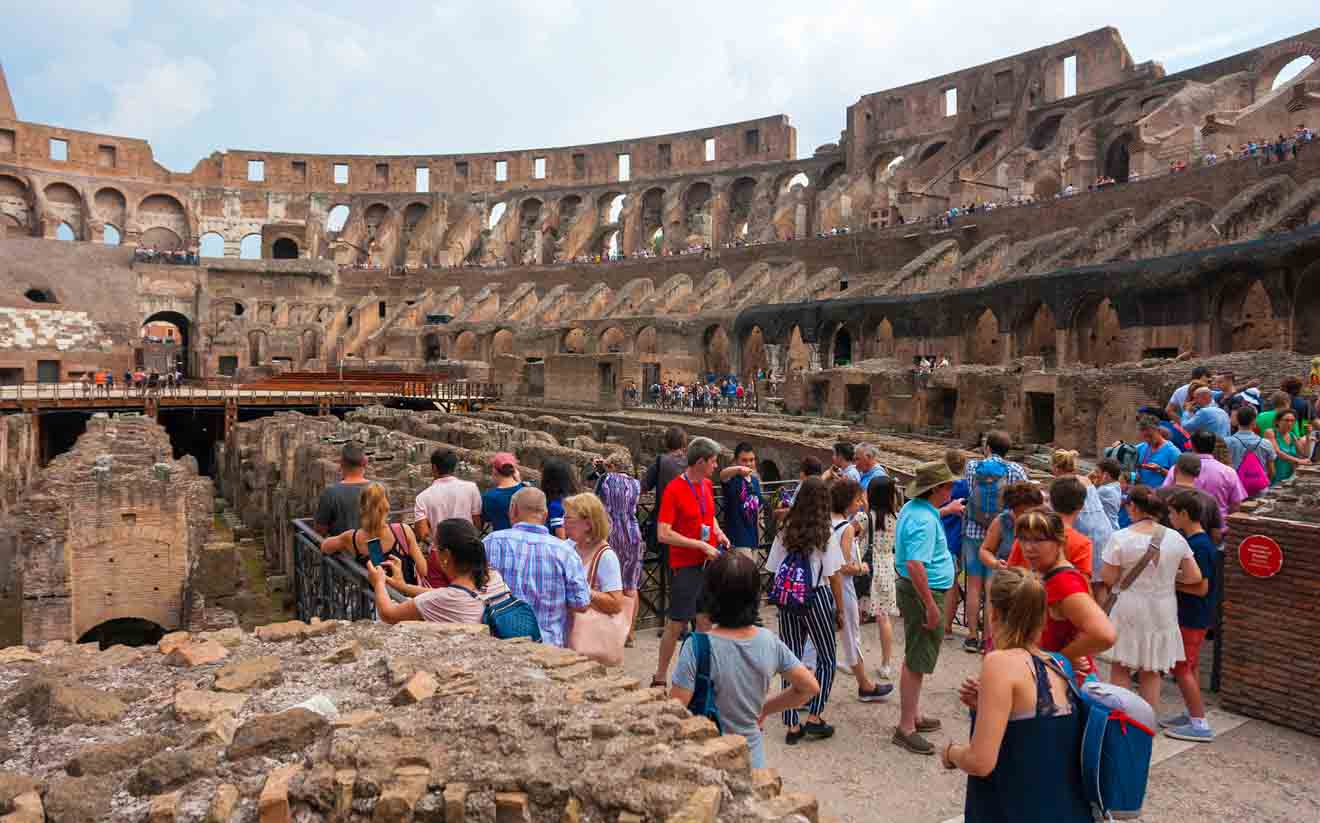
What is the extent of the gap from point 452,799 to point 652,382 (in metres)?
29.2

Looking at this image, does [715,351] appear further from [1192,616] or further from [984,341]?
[1192,616]

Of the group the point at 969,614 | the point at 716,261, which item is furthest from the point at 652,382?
the point at 969,614

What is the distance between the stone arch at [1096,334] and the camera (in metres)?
21.9

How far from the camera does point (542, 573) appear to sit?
4.24 metres

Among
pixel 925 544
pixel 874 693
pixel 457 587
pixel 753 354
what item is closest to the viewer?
pixel 457 587

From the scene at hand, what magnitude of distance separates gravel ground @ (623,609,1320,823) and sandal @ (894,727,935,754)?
5 centimetres

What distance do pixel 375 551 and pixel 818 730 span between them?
2.68 metres

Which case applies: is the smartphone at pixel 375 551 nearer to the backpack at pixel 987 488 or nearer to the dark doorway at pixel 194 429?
the backpack at pixel 987 488

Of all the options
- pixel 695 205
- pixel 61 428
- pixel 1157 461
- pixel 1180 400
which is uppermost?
pixel 695 205

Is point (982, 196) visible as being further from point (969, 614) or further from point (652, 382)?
point (969, 614)

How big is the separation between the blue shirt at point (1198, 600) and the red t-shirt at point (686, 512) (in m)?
2.80

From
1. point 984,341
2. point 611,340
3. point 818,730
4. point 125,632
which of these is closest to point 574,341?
point 611,340

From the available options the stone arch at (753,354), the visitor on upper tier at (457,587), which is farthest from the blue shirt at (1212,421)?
the stone arch at (753,354)

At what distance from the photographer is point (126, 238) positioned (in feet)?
175
